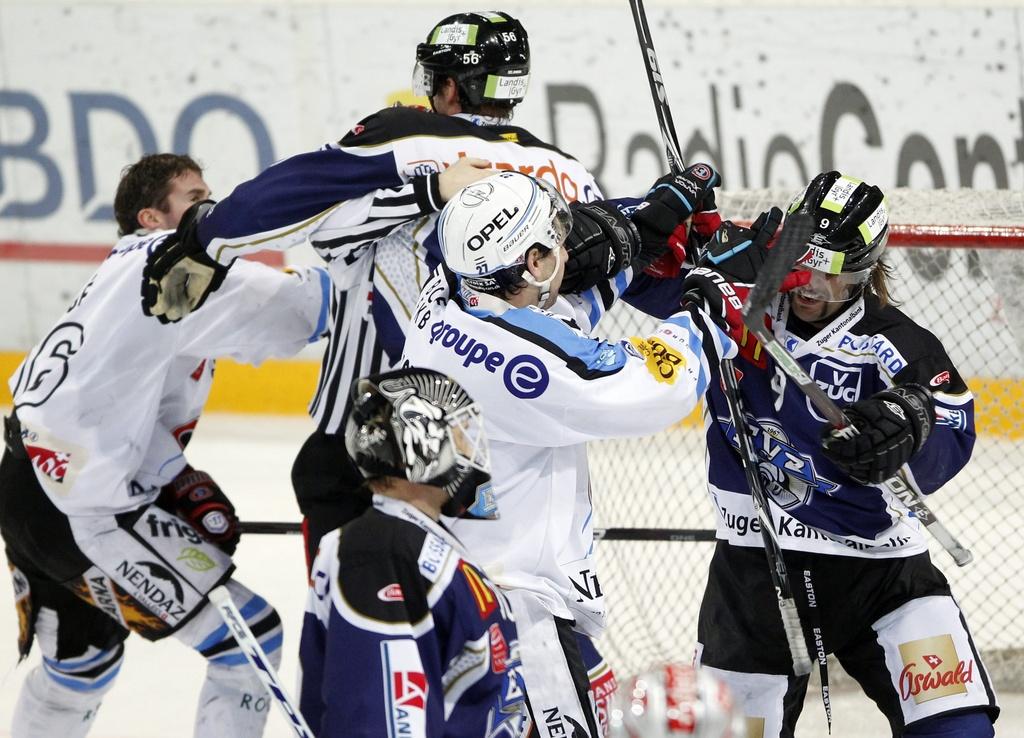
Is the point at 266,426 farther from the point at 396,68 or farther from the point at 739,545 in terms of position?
the point at 739,545

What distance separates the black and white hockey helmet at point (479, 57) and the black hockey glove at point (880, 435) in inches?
37.4

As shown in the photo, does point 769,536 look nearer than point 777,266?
No

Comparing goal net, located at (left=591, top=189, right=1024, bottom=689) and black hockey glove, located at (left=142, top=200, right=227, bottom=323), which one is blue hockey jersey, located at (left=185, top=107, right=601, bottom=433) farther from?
goal net, located at (left=591, top=189, right=1024, bottom=689)

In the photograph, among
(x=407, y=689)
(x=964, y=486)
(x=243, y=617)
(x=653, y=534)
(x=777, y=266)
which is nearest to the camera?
(x=407, y=689)

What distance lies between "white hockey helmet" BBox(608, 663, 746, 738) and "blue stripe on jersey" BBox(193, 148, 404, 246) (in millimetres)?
1563

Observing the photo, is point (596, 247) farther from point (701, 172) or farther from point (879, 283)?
point (879, 283)

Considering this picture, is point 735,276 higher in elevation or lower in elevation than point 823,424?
higher

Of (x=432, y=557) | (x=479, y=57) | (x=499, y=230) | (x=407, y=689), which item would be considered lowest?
(x=407, y=689)

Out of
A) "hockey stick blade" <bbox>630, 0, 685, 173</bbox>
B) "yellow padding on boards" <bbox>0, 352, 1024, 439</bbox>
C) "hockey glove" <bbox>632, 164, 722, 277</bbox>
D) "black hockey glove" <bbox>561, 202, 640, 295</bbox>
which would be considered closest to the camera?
"black hockey glove" <bbox>561, 202, 640, 295</bbox>

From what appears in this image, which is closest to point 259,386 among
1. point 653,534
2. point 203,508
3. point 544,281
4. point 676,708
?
point 653,534

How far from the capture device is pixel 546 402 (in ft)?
7.93

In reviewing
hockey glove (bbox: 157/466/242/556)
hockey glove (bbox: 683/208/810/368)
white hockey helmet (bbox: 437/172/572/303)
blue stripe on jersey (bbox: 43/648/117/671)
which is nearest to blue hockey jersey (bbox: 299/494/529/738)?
white hockey helmet (bbox: 437/172/572/303)

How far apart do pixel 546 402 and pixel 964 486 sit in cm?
267

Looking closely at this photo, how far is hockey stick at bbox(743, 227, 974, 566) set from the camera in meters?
2.54
